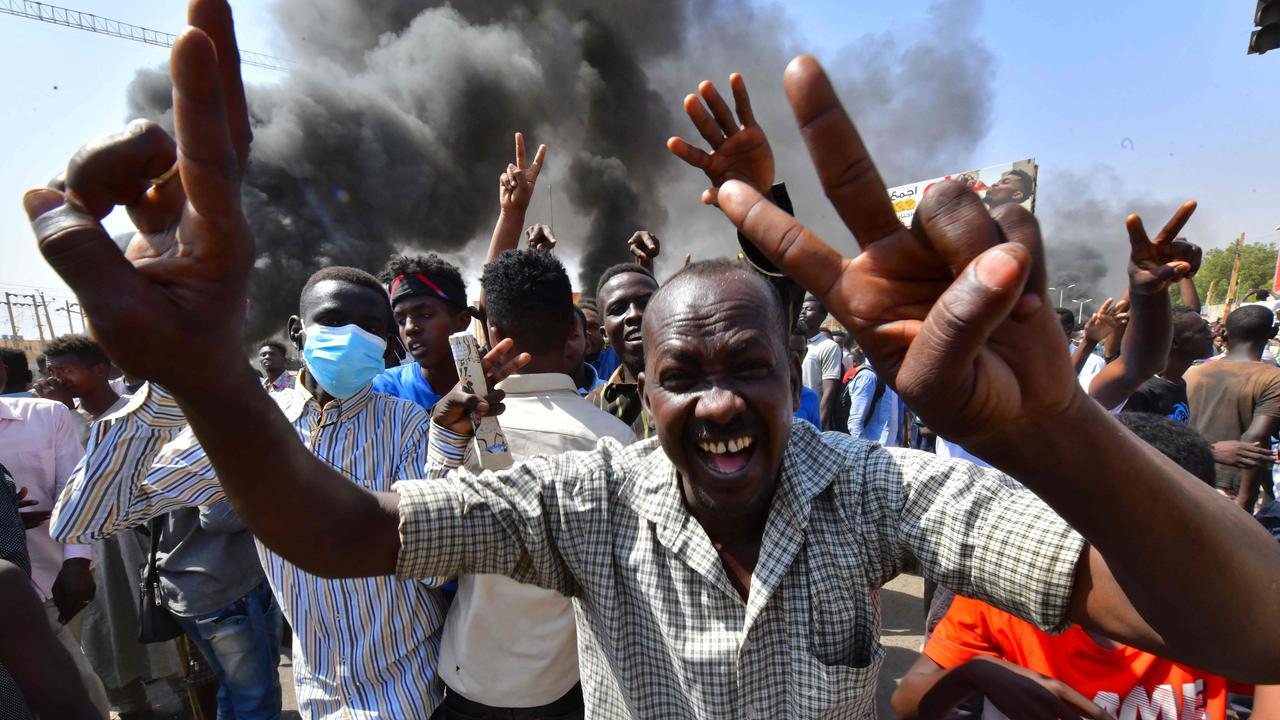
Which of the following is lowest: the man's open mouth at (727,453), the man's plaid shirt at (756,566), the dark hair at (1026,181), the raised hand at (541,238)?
the man's plaid shirt at (756,566)

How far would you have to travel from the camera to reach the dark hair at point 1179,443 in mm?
1810

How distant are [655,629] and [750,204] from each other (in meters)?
0.83

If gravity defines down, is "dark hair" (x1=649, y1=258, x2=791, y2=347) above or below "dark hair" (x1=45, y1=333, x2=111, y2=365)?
below

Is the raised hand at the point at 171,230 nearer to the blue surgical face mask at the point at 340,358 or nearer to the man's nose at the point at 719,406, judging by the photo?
the man's nose at the point at 719,406

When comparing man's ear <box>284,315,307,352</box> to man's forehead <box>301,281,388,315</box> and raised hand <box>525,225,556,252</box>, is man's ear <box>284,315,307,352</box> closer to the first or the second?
man's forehead <box>301,281,388,315</box>

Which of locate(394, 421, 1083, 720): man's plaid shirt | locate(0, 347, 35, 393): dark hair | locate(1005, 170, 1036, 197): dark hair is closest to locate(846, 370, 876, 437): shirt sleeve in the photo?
locate(394, 421, 1083, 720): man's plaid shirt

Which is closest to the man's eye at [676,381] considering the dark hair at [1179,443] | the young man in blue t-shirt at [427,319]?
the dark hair at [1179,443]

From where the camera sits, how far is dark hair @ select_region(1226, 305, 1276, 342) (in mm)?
4316

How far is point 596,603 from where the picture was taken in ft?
4.19

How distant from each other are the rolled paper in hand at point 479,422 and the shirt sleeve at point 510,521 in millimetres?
425

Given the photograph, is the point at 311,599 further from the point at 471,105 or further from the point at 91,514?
the point at 471,105

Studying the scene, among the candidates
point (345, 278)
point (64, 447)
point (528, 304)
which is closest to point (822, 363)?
point (528, 304)

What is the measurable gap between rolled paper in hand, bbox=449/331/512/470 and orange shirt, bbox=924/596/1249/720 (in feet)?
4.25

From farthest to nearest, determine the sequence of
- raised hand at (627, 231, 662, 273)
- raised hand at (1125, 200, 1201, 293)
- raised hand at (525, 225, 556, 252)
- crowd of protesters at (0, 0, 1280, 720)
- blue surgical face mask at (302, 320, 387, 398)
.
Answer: raised hand at (627, 231, 662, 273), raised hand at (525, 225, 556, 252), raised hand at (1125, 200, 1201, 293), blue surgical face mask at (302, 320, 387, 398), crowd of protesters at (0, 0, 1280, 720)
